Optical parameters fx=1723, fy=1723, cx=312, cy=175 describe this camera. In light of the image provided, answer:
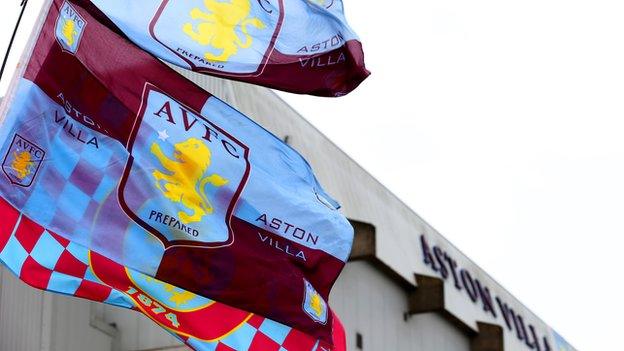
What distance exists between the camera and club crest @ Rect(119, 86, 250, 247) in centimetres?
1596

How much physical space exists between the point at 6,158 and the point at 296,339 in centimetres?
396

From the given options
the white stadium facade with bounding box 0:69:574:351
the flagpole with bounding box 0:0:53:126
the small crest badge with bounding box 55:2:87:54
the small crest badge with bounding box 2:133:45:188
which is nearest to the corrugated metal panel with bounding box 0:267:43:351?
the white stadium facade with bounding box 0:69:574:351

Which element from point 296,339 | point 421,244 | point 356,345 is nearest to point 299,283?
point 296,339

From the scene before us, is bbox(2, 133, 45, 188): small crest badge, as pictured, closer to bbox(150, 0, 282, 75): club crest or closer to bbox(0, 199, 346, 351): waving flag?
bbox(0, 199, 346, 351): waving flag

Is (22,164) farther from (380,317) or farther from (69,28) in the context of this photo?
(380,317)

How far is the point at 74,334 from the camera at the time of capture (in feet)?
72.2

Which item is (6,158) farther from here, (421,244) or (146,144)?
(421,244)

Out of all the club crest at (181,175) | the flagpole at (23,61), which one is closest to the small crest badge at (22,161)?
the flagpole at (23,61)

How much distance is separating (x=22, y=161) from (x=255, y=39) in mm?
3688

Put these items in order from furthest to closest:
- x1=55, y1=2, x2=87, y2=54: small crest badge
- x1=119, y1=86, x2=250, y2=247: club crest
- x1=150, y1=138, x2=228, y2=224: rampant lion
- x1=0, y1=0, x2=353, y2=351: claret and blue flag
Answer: x1=150, y1=138, x2=228, y2=224: rampant lion, x1=119, y1=86, x2=250, y2=247: club crest, x1=55, y1=2, x2=87, y2=54: small crest badge, x1=0, y1=0, x2=353, y2=351: claret and blue flag

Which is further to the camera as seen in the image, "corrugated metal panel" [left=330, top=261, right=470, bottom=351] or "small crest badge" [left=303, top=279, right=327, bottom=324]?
"corrugated metal panel" [left=330, top=261, right=470, bottom=351]

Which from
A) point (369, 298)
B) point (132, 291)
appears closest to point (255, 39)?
point (132, 291)

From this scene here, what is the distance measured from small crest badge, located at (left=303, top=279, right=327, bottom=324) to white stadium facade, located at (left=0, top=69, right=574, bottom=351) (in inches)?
214

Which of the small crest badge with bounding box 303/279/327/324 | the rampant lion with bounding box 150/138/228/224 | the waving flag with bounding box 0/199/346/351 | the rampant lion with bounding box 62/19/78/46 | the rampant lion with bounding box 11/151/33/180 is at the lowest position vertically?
the waving flag with bounding box 0/199/346/351
